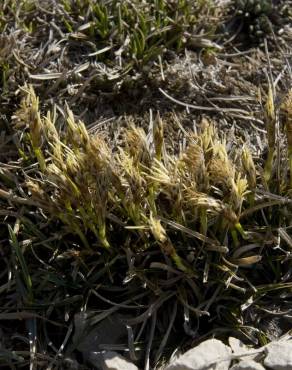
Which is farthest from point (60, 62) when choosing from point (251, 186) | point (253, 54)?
point (251, 186)

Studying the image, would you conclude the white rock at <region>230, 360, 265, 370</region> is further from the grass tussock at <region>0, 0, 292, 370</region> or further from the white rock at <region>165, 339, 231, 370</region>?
the grass tussock at <region>0, 0, 292, 370</region>

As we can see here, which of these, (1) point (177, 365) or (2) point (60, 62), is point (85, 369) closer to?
(1) point (177, 365)

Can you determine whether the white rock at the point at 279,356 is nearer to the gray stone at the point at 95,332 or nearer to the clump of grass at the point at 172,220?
the clump of grass at the point at 172,220

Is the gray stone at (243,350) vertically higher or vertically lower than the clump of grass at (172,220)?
lower

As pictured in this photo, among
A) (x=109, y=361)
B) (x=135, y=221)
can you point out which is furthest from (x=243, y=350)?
(x=135, y=221)

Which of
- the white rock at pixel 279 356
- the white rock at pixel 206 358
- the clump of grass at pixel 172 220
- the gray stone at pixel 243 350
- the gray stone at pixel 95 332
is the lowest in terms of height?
the gray stone at pixel 95 332

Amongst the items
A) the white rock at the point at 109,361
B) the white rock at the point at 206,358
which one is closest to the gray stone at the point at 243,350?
the white rock at the point at 206,358

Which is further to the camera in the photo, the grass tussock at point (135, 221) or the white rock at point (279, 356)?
the grass tussock at point (135, 221)
